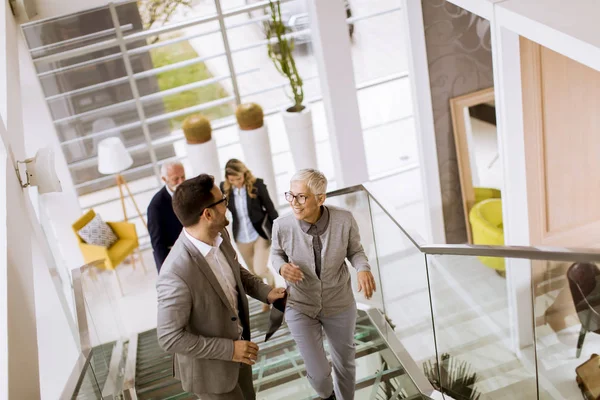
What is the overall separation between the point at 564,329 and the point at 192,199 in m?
2.65

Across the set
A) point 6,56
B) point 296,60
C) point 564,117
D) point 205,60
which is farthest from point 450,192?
point 6,56

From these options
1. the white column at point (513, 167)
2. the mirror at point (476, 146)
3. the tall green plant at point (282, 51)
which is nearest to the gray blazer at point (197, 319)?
the white column at point (513, 167)

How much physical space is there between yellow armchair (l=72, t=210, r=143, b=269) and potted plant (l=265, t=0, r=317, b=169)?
2169 millimetres

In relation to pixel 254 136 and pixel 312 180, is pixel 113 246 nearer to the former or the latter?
pixel 254 136

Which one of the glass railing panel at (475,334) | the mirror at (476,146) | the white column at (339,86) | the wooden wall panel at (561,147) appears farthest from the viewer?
the white column at (339,86)

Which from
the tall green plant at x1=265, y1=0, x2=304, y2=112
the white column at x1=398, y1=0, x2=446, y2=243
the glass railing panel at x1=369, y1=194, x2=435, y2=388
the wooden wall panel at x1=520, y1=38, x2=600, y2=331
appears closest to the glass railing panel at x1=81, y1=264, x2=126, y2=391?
the glass railing panel at x1=369, y1=194, x2=435, y2=388

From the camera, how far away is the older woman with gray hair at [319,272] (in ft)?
13.7

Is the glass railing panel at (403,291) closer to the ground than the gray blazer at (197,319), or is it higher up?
closer to the ground

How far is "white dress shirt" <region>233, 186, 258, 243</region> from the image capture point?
6.27m

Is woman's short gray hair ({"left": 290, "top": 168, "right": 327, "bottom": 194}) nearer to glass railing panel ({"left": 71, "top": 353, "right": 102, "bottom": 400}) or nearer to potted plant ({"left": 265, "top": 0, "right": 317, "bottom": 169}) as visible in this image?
glass railing panel ({"left": 71, "top": 353, "right": 102, "bottom": 400})

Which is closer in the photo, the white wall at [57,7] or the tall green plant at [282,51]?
the white wall at [57,7]

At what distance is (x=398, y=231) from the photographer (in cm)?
495

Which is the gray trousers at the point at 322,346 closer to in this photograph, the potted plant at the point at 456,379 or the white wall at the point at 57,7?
the potted plant at the point at 456,379

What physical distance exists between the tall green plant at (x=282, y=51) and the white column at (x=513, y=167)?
3240 mm
